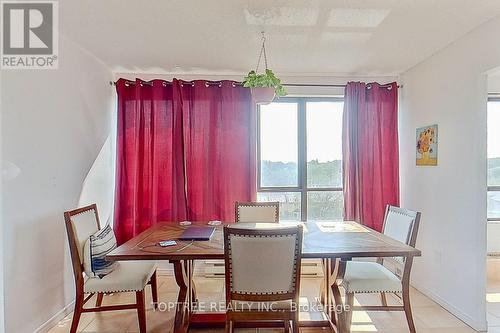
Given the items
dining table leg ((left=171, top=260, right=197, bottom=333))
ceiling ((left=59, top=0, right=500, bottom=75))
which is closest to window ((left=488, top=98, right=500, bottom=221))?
ceiling ((left=59, top=0, right=500, bottom=75))

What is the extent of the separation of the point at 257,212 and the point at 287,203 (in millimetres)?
1002

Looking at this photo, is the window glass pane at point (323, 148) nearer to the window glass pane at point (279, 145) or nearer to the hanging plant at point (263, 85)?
the window glass pane at point (279, 145)

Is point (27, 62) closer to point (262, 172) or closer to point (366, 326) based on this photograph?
point (262, 172)

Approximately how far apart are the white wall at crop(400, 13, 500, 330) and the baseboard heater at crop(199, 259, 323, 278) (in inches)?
42.8

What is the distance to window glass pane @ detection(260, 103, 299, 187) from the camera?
14.0ft

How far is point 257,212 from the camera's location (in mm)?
3385

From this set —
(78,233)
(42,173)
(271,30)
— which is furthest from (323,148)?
(42,173)

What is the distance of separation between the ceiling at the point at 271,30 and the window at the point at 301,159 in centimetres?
64

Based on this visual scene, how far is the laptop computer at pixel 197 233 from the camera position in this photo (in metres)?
2.55

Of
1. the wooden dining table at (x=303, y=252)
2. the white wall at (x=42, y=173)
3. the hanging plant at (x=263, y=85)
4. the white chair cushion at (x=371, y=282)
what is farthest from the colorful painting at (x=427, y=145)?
the white wall at (x=42, y=173)

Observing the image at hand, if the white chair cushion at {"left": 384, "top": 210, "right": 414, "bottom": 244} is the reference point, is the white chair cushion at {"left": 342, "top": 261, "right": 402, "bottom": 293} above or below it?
below

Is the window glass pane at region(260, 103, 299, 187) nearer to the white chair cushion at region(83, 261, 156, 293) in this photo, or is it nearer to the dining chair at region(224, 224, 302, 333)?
the white chair cushion at region(83, 261, 156, 293)

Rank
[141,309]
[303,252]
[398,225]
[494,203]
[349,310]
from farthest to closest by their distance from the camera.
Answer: [494,203], [398,225], [141,309], [349,310], [303,252]

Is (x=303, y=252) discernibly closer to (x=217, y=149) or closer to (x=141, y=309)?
(x=141, y=309)
